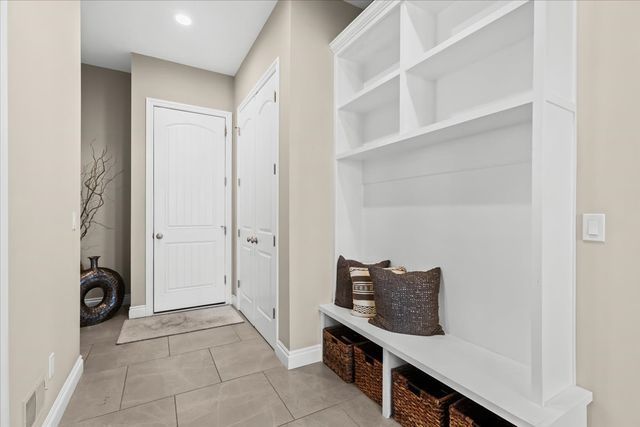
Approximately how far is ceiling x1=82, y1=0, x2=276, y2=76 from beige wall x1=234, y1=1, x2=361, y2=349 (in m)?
0.50

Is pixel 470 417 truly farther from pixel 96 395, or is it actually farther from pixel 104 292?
pixel 104 292

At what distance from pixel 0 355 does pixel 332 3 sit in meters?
2.79

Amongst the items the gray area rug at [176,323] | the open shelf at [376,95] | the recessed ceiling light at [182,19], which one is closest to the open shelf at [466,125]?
the open shelf at [376,95]

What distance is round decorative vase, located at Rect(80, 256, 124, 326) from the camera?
3.16 meters

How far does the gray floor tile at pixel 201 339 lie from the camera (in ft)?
8.65

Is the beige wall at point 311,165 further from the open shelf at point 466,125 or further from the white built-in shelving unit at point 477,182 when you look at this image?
the open shelf at point 466,125

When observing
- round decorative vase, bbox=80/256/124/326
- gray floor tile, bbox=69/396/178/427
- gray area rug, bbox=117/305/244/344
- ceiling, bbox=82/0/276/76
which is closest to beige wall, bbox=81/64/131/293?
ceiling, bbox=82/0/276/76

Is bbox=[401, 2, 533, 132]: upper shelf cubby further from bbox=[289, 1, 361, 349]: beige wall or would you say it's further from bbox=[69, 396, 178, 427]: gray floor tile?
bbox=[69, 396, 178, 427]: gray floor tile

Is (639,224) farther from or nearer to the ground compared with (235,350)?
farther from the ground

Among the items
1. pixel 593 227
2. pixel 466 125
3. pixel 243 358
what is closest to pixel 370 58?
pixel 466 125

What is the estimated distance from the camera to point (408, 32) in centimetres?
180

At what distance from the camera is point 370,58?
93.7 inches

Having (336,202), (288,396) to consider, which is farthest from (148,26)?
(288,396)

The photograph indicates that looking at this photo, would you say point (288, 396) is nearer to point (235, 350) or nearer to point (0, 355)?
point (235, 350)
